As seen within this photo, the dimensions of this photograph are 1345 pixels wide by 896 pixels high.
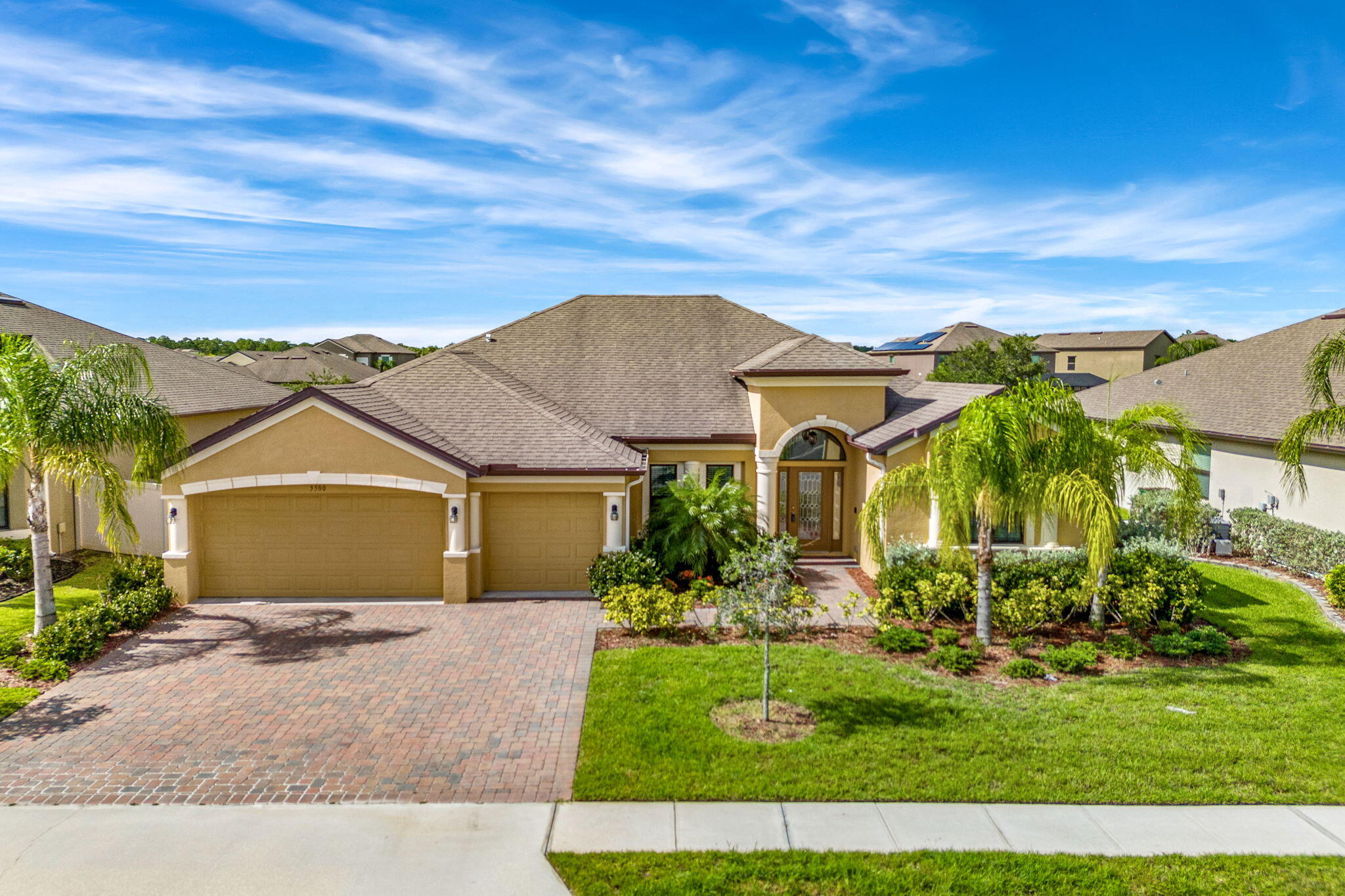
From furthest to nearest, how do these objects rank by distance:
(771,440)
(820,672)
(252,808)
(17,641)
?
(771,440) < (17,641) < (820,672) < (252,808)

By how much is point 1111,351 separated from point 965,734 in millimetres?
79763

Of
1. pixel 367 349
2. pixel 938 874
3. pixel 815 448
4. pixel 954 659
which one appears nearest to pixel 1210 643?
pixel 954 659

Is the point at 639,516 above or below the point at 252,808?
above

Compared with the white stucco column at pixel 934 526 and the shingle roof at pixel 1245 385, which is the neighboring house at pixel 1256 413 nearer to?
the shingle roof at pixel 1245 385

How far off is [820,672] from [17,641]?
12.4m

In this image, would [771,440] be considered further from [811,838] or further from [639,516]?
[811,838]

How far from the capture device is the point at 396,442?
1455 cm

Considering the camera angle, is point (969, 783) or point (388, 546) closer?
point (969, 783)

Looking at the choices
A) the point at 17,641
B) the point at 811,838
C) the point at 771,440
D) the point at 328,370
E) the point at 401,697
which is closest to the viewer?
the point at 811,838

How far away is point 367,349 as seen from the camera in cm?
9800

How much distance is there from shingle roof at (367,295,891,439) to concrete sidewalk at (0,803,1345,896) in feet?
37.0

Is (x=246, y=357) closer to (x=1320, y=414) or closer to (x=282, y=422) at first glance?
(x=282, y=422)

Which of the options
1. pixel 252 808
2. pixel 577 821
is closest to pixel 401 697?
pixel 252 808

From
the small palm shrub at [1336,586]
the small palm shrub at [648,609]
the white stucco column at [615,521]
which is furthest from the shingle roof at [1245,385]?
the small palm shrub at [648,609]
